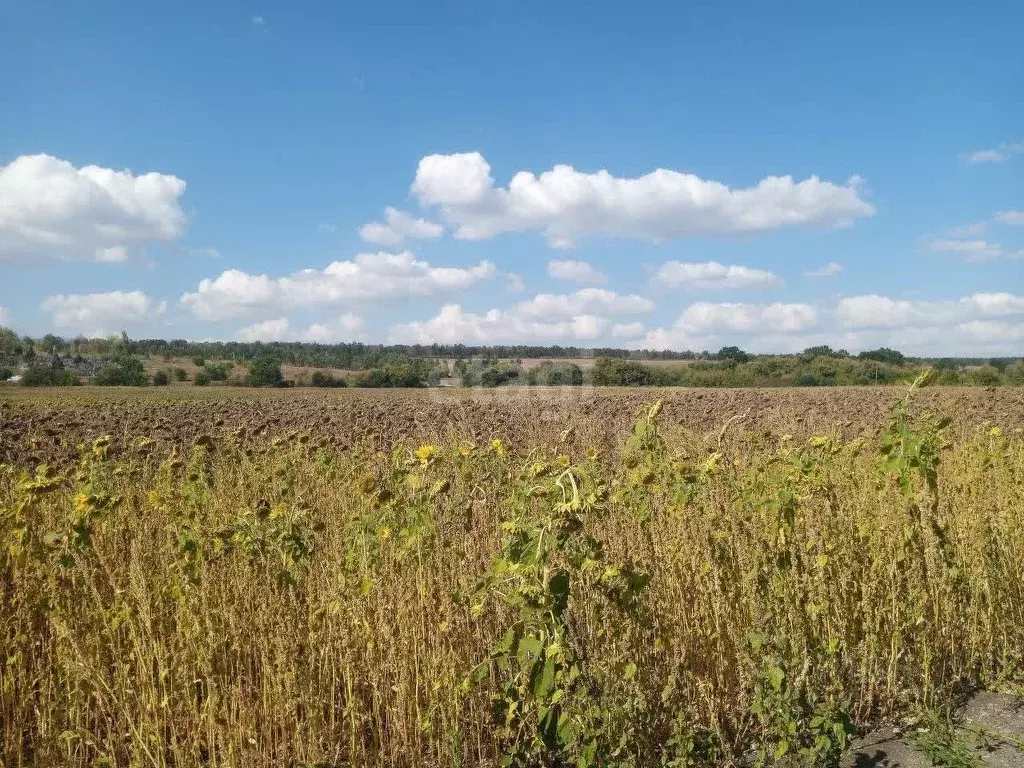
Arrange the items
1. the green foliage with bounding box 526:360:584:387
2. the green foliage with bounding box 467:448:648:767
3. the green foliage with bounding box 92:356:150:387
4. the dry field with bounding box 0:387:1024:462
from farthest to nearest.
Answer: the green foliage with bounding box 92:356:150:387, the green foliage with bounding box 526:360:584:387, the dry field with bounding box 0:387:1024:462, the green foliage with bounding box 467:448:648:767

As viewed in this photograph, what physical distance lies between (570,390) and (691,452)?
15.1m

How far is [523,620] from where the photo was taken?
2.45 metres

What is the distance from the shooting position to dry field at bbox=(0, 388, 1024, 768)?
281cm

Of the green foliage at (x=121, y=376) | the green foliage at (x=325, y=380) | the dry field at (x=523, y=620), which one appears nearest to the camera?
the dry field at (x=523, y=620)

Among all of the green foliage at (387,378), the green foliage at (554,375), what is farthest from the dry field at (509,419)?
the green foliage at (387,378)

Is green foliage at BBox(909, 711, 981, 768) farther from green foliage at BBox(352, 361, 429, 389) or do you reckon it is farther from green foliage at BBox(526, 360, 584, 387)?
green foliage at BBox(352, 361, 429, 389)

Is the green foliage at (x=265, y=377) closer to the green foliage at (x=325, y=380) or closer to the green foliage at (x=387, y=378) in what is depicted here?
the green foliage at (x=325, y=380)

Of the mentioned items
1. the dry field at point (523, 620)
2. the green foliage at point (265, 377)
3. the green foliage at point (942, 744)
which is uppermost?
the green foliage at point (265, 377)

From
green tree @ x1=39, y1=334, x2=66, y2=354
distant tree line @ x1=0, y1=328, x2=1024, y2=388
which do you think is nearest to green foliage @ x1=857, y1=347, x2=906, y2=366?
distant tree line @ x1=0, y1=328, x2=1024, y2=388

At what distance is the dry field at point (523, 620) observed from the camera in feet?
9.22

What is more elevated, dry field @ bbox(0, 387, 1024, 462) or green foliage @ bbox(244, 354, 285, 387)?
green foliage @ bbox(244, 354, 285, 387)

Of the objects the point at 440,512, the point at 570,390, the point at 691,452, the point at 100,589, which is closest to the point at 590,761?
the point at 440,512

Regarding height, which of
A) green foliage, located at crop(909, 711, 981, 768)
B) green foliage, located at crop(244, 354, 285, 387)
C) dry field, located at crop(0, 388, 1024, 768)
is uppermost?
green foliage, located at crop(244, 354, 285, 387)

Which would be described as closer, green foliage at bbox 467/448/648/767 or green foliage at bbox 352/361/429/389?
green foliage at bbox 467/448/648/767
